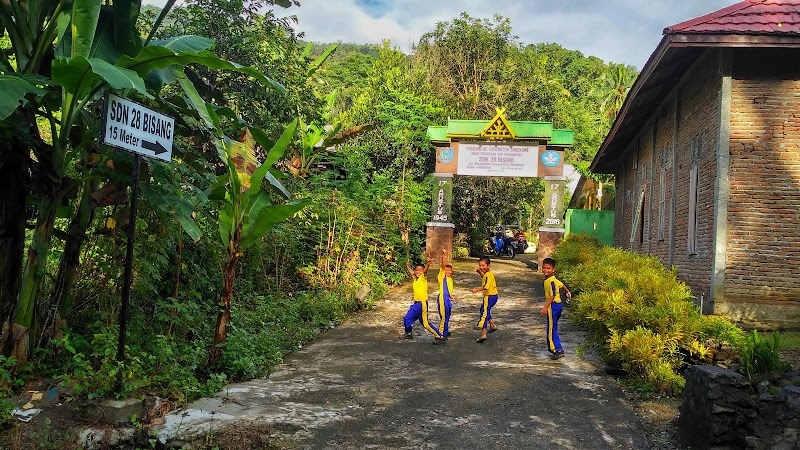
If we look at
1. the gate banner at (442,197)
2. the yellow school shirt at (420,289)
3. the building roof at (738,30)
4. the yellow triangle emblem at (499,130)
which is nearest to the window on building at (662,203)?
the building roof at (738,30)

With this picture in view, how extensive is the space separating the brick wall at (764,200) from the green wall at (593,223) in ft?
50.4

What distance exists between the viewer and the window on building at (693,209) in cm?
1062

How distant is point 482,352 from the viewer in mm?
8344

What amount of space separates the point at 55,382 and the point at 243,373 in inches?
74.2

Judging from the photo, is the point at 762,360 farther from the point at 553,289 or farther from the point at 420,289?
the point at 420,289

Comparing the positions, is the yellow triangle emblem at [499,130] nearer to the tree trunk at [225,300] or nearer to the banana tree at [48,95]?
the tree trunk at [225,300]

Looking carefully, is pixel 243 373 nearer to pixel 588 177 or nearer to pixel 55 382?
pixel 55 382

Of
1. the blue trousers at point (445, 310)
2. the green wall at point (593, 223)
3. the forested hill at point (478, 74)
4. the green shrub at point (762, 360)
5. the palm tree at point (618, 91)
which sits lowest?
the blue trousers at point (445, 310)

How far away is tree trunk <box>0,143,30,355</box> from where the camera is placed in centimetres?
517

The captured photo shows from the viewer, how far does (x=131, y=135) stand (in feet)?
14.8

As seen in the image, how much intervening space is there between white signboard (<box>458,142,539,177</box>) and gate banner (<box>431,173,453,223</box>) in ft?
2.01

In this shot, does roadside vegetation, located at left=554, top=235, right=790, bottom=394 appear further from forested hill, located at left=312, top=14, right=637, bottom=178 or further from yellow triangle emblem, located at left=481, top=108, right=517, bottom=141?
forested hill, located at left=312, top=14, right=637, bottom=178

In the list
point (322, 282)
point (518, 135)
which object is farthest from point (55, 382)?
point (518, 135)

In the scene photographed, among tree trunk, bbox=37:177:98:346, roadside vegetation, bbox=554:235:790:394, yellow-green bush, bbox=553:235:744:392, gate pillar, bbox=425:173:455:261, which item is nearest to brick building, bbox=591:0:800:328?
yellow-green bush, bbox=553:235:744:392
